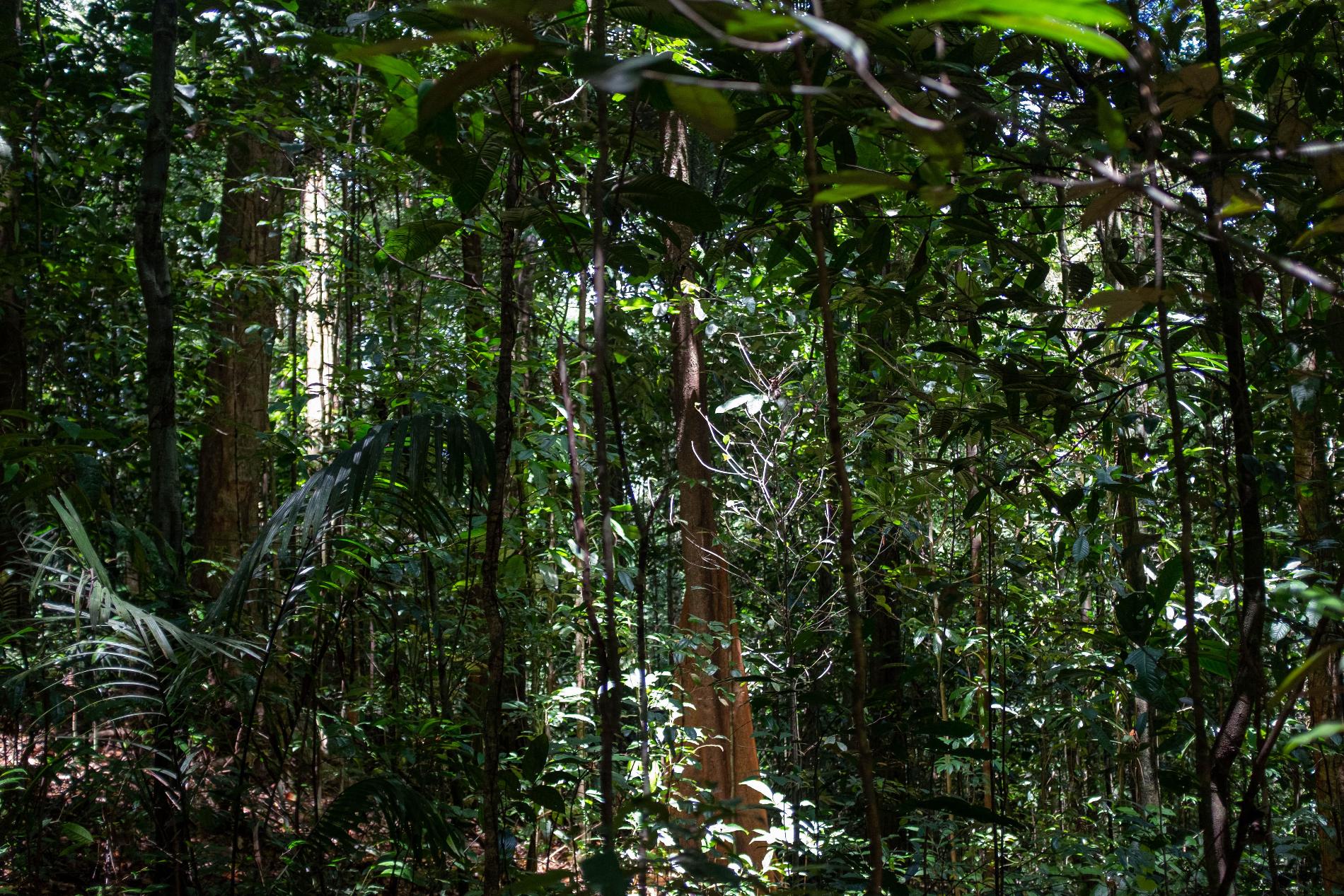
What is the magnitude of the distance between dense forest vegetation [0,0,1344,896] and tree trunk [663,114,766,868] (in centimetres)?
3

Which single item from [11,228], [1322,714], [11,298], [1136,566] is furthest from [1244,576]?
[11,228]

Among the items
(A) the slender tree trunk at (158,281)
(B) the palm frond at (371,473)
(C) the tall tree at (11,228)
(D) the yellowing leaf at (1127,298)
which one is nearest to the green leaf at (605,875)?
(D) the yellowing leaf at (1127,298)

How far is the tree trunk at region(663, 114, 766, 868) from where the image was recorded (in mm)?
4207

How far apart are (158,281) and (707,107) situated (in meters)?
2.50

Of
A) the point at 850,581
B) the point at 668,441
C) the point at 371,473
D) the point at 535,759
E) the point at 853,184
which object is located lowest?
the point at 535,759

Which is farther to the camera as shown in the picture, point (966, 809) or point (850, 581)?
point (966, 809)

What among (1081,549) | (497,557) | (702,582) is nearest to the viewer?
(497,557)

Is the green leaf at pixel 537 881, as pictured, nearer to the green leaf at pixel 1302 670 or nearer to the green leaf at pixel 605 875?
the green leaf at pixel 605 875

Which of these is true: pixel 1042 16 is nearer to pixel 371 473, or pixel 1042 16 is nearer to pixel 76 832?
pixel 371 473

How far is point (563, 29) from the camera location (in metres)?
1.38

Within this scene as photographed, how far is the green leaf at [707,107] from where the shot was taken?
0.58 m

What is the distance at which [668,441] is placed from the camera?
18.6 ft

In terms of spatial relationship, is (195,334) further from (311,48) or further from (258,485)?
(311,48)

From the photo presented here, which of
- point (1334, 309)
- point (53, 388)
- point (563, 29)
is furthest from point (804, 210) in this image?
point (53, 388)
